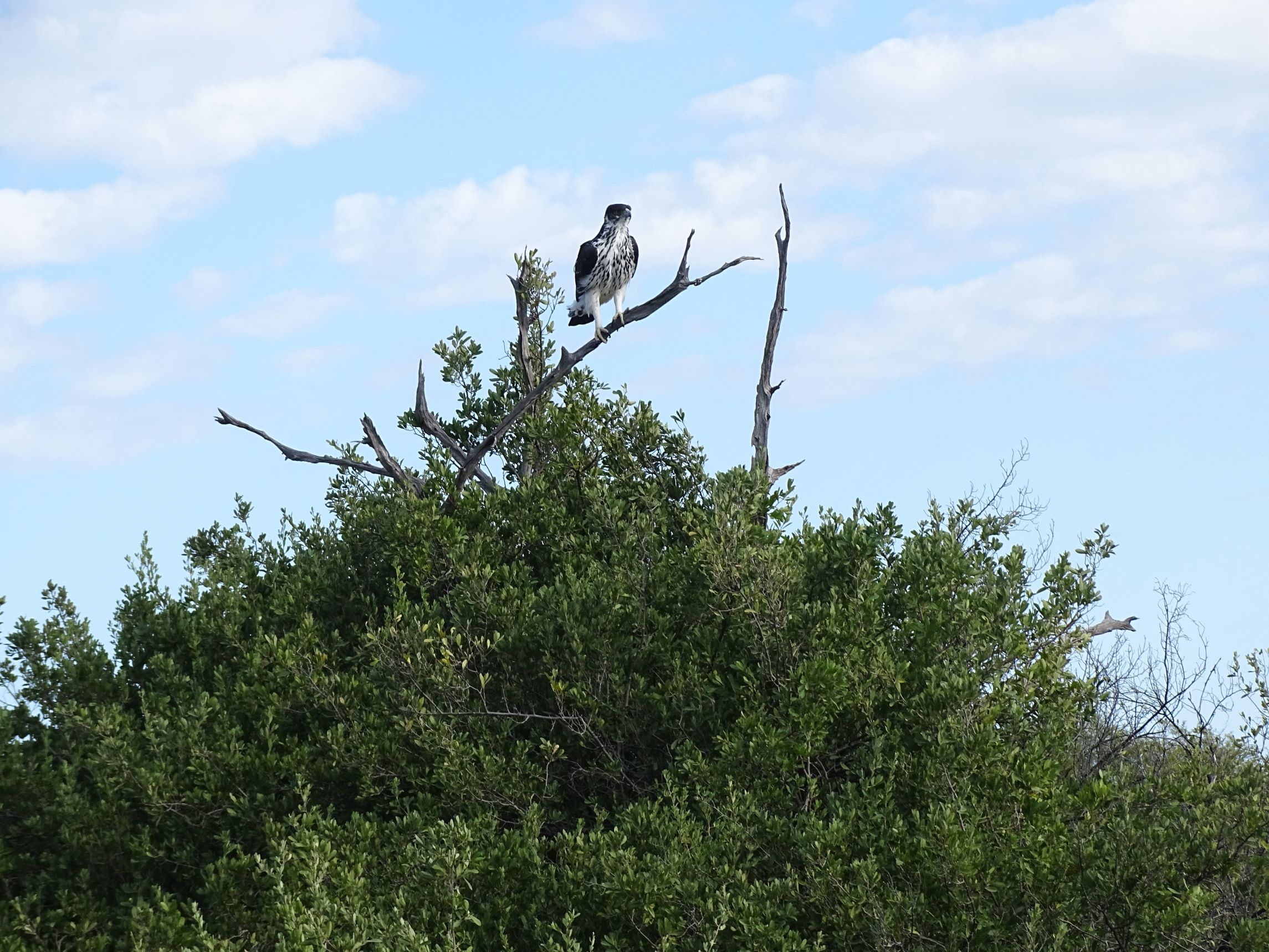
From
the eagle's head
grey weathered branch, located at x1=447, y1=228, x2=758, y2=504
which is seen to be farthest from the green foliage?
the eagle's head

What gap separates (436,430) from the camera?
1323 centimetres

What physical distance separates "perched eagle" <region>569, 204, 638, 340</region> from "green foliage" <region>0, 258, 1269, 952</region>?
257 cm

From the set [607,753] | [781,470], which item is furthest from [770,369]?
[607,753]

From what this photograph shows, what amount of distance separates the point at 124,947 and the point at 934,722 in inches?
203

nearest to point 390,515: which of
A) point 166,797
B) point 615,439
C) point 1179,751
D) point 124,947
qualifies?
point 615,439

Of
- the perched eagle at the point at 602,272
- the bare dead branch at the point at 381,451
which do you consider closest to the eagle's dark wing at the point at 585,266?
the perched eagle at the point at 602,272

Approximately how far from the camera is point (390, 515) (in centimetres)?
1047

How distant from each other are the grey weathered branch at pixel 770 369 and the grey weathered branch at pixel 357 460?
380cm

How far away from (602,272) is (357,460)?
3.13m

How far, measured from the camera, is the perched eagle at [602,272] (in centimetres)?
1345

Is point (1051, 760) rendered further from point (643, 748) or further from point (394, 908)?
point (394, 908)

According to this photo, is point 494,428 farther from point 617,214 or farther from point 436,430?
point 617,214

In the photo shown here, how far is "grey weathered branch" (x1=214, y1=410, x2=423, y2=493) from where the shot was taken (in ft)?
41.7

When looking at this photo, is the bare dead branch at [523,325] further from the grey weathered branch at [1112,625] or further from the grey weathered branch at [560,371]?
the grey weathered branch at [1112,625]
